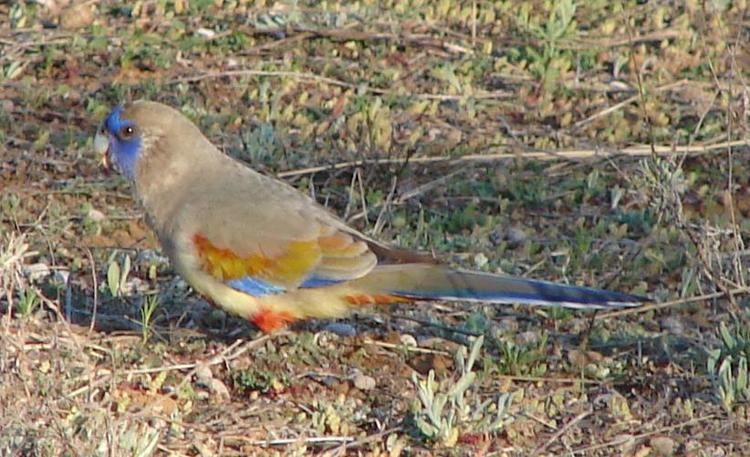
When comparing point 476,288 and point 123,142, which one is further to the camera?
point 123,142

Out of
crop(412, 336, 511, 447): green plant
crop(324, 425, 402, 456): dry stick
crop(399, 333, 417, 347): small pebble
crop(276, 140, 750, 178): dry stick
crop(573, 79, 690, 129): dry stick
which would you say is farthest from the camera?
crop(573, 79, 690, 129): dry stick

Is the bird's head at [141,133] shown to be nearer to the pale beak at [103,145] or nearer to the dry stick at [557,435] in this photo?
the pale beak at [103,145]

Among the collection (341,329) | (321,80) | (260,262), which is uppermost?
(260,262)

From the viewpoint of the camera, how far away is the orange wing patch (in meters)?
5.61

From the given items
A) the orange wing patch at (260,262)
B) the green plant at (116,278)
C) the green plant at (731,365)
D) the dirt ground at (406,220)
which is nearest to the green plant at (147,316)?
the dirt ground at (406,220)

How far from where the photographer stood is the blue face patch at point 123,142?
5934mm

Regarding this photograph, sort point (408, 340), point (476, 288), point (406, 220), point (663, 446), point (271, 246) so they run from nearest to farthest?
point (663, 446), point (476, 288), point (271, 246), point (408, 340), point (406, 220)

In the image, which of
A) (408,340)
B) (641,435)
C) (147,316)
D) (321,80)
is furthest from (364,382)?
(321,80)

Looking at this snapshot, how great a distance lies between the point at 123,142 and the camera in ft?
19.5

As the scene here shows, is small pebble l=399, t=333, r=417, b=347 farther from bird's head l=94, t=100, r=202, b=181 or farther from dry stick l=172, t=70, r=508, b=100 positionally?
dry stick l=172, t=70, r=508, b=100

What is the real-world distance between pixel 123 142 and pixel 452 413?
5.60 feet

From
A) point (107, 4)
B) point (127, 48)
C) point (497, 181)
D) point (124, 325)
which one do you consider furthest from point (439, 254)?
point (107, 4)

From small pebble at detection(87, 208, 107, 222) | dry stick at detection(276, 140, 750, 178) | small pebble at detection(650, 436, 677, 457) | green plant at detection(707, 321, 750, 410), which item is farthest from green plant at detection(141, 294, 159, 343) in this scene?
green plant at detection(707, 321, 750, 410)

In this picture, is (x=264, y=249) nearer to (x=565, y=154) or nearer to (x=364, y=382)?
(x=364, y=382)
